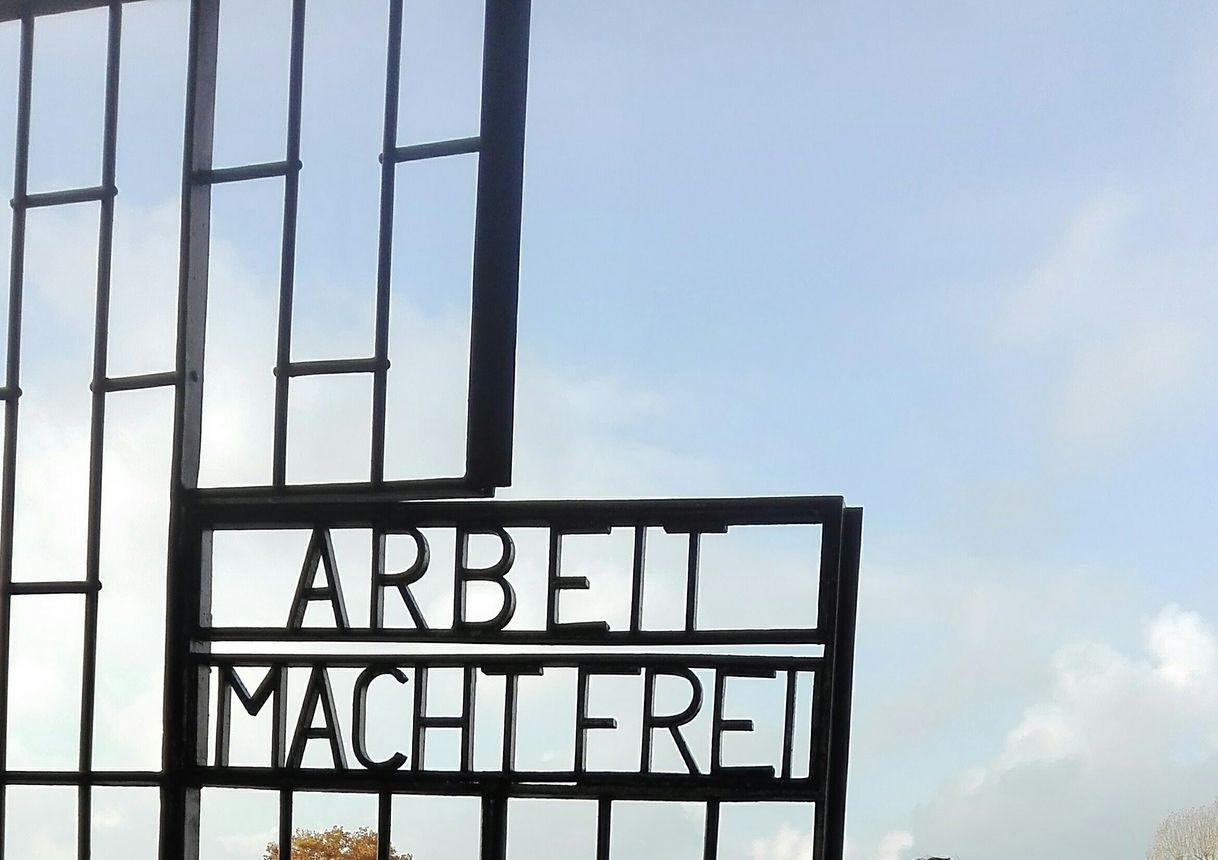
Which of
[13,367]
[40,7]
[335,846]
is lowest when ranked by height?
[335,846]

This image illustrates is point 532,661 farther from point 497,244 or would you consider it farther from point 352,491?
point 497,244

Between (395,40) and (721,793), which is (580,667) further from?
(395,40)

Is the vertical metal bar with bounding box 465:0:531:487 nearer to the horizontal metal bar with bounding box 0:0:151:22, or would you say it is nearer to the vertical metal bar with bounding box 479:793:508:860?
the vertical metal bar with bounding box 479:793:508:860

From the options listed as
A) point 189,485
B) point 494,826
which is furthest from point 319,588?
point 494,826

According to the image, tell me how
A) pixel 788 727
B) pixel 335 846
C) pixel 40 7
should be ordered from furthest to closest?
1. pixel 335 846
2. pixel 40 7
3. pixel 788 727

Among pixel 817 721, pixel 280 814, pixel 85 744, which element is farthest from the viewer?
pixel 85 744

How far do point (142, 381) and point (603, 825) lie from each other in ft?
4.60

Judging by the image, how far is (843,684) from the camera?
8.82 feet

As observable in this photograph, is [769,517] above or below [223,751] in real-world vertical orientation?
above

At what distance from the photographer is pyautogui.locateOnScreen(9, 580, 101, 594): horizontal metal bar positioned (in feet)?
10.5

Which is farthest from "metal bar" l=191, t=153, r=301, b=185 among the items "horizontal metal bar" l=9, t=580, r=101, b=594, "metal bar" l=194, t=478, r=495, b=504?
"horizontal metal bar" l=9, t=580, r=101, b=594

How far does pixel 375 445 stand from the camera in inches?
115

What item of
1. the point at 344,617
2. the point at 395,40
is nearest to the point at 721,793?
the point at 344,617

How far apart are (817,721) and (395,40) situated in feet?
5.37
